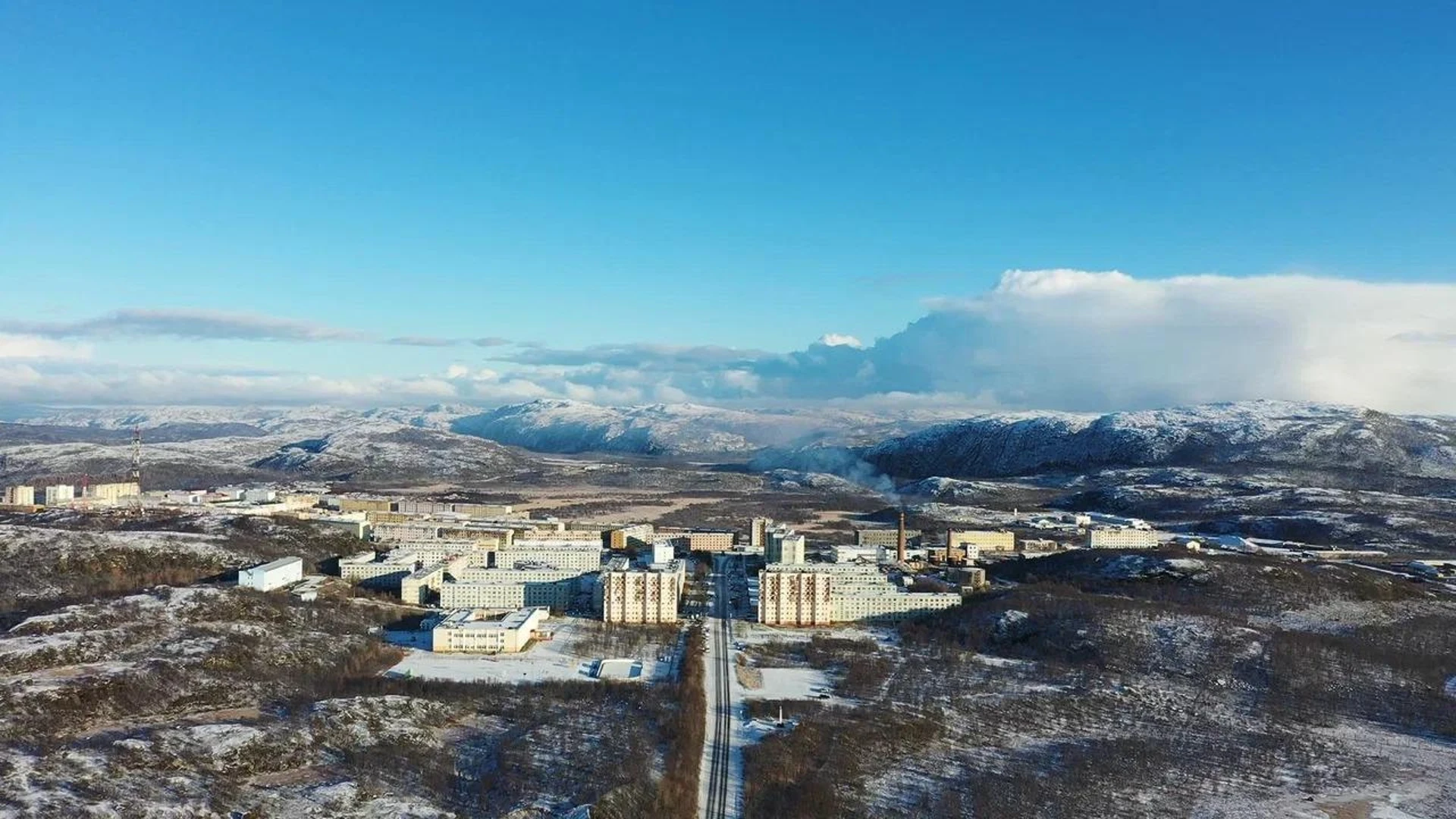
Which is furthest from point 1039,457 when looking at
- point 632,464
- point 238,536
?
point 238,536

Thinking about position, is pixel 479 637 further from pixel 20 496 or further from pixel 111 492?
pixel 20 496

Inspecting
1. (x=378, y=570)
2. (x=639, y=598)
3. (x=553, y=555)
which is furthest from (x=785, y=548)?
(x=378, y=570)

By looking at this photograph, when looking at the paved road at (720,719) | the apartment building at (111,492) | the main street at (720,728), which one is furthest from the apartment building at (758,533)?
the apartment building at (111,492)

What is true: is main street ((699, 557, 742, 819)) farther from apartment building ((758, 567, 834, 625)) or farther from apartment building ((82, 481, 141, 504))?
apartment building ((82, 481, 141, 504))

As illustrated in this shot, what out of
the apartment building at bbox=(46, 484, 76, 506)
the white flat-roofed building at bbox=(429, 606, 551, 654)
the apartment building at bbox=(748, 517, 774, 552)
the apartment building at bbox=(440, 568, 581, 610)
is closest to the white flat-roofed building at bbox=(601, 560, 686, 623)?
the apartment building at bbox=(440, 568, 581, 610)

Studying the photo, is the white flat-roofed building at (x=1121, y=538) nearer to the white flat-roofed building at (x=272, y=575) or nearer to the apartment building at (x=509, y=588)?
the apartment building at (x=509, y=588)
